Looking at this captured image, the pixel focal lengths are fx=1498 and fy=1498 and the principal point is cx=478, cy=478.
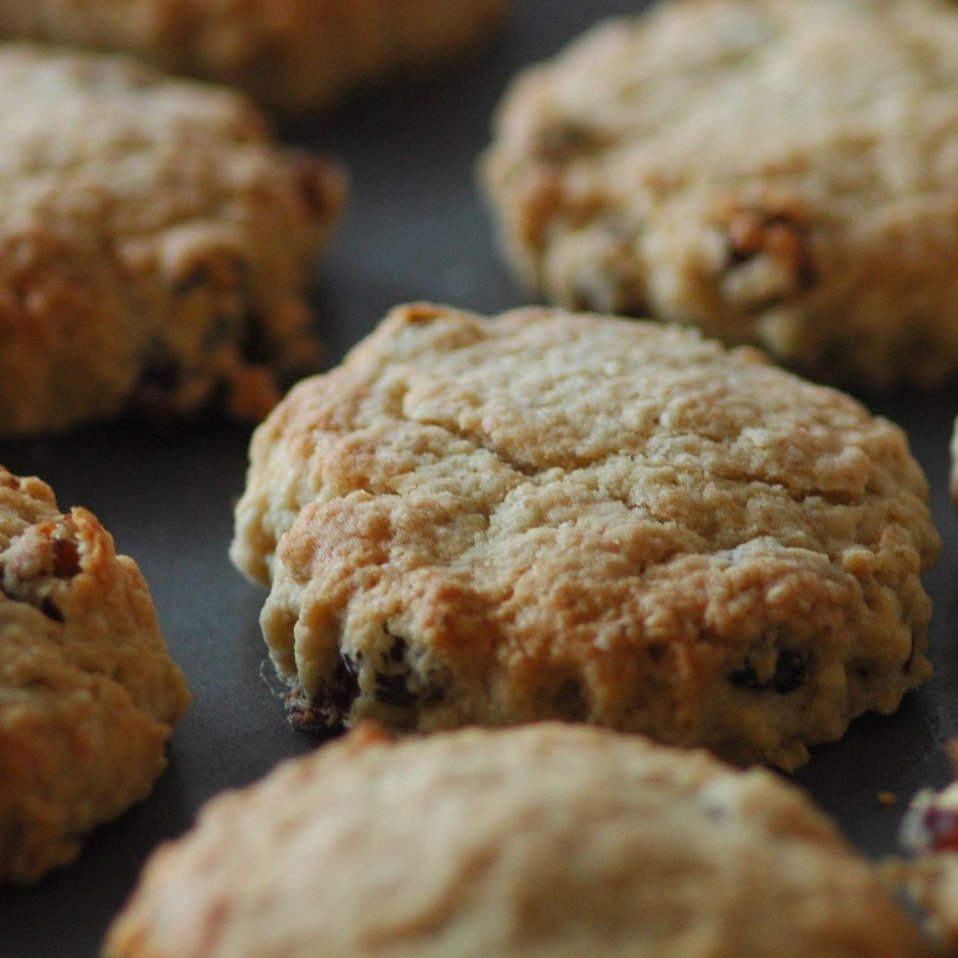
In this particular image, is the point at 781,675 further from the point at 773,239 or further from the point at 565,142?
the point at 565,142

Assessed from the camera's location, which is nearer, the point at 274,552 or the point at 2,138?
the point at 274,552

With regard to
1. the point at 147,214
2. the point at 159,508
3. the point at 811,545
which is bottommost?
the point at 159,508

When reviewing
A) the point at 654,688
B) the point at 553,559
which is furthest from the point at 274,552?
the point at 654,688

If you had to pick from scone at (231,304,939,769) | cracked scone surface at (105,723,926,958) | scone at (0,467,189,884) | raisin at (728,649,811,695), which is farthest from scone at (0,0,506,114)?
cracked scone surface at (105,723,926,958)

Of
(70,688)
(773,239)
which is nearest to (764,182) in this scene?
(773,239)

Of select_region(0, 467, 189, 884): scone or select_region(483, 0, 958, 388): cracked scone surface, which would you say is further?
select_region(483, 0, 958, 388): cracked scone surface

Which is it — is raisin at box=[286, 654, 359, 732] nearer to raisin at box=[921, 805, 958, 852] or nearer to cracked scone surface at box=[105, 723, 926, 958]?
cracked scone surface at box=[105, 723, 926, 958]

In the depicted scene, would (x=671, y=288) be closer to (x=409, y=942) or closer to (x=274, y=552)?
(x=274, y=552)
